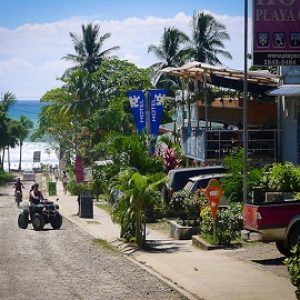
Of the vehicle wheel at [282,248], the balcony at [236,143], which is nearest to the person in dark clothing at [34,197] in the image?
the balcony at [236,143]

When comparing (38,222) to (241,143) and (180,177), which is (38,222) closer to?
(180,177)

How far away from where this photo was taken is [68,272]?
16766mm

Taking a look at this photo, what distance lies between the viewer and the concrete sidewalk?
14.0m

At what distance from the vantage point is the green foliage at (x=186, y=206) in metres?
23.5

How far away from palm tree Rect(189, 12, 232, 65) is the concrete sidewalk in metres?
41.2

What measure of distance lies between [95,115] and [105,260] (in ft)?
130

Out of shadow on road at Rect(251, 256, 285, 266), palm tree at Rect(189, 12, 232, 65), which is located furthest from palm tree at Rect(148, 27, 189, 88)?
shadow on road at Rect(251, 256, 285, 266)

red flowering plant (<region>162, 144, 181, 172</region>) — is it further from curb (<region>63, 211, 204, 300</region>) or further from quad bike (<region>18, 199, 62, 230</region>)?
curb (<region>63, 211, 204, 300</region>)

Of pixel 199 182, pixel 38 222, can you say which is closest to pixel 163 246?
pixel 199 182

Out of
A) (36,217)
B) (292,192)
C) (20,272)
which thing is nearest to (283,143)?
(292,192)

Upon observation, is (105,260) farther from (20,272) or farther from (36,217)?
(36,217)

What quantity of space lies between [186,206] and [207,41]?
41413 millimetres

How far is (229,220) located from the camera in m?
20.2

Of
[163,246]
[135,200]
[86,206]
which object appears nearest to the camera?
[135,200]
